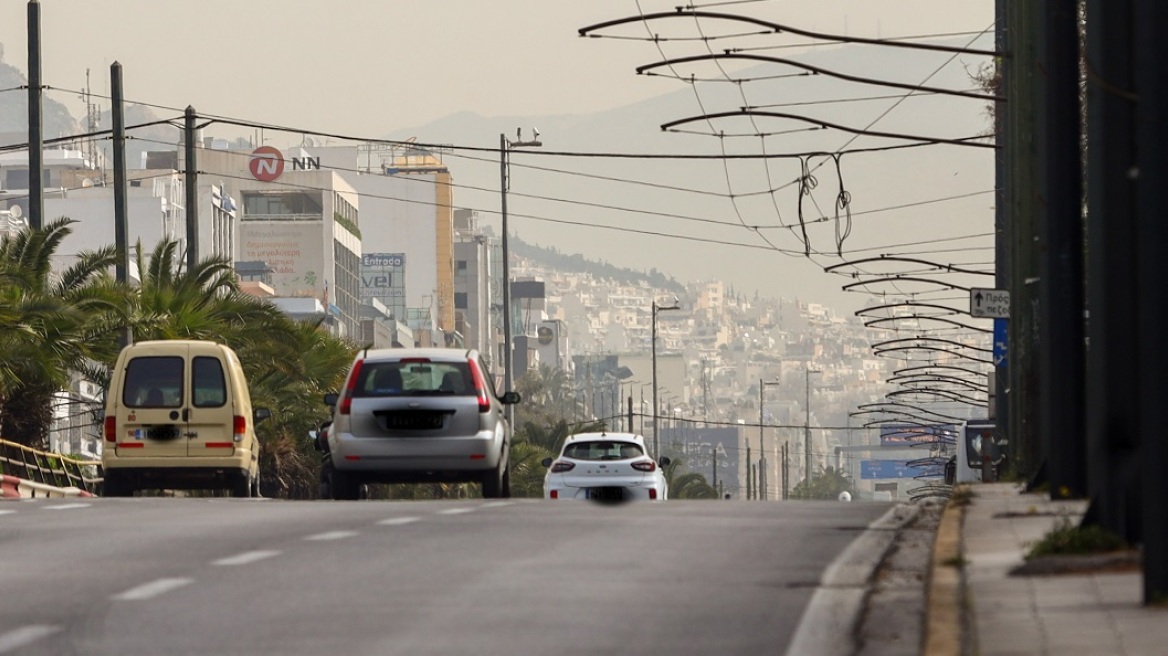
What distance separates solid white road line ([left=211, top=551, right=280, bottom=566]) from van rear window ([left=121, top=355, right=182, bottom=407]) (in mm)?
15901

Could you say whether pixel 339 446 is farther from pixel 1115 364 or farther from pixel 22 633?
pixel 22 633

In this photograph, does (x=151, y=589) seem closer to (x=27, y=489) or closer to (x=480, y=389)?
(x=480, y=389)

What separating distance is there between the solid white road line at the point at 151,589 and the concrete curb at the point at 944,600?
11.9 ft

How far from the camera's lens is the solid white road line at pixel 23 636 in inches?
378

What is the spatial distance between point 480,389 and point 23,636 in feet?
49.7

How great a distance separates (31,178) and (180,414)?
65.8ft

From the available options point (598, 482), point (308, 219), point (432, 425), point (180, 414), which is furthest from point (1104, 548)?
point (308, 219)

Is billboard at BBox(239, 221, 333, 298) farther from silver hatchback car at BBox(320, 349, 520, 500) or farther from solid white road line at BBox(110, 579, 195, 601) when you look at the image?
solid white road line at BBox(110, 579, 195, 601)

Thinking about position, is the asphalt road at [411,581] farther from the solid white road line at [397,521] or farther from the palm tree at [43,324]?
the palm tree at [43,324]

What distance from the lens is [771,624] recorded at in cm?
1045

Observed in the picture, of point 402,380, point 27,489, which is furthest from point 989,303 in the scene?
point 27,489

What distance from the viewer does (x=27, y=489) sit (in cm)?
3866

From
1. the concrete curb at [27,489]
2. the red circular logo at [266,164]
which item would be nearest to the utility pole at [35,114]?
the concrete curb at [27,489]

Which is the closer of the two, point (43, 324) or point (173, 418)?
point (173, 418)
